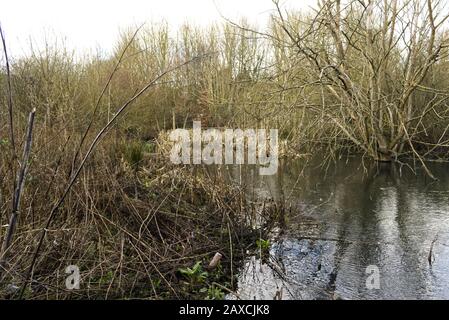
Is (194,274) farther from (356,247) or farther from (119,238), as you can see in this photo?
(356,247)

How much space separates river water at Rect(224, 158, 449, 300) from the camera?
422 cm

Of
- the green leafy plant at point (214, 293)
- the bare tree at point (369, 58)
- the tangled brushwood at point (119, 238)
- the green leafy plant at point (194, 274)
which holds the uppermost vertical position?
the bare tree at point (369, 58)

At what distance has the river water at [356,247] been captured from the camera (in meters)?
4.22

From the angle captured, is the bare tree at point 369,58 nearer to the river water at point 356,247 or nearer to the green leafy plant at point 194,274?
the river water at point 356,247

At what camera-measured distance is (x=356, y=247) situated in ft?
17.6

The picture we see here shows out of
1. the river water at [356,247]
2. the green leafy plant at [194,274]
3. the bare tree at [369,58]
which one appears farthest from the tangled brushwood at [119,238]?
the bare tree at [369,58]

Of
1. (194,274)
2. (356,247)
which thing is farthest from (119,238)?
(356,247)

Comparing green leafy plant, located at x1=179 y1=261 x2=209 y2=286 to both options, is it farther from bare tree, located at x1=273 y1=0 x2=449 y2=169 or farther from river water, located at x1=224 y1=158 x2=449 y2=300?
bare tree, located at x1=273 y1=0 x2=449 y2=169

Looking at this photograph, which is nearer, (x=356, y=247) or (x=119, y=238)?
(x=119, y=238)
